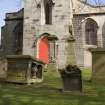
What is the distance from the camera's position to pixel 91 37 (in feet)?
104

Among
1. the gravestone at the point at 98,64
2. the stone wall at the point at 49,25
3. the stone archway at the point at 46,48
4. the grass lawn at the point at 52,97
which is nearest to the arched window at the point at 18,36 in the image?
the stone wall at the point at 49,25

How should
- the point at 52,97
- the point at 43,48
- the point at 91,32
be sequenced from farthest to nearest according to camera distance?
the point at 91,32 → the point at 43,48 → the point at 52,97

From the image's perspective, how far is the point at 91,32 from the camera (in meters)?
31.8

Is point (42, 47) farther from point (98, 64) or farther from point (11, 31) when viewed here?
point (98, 64)

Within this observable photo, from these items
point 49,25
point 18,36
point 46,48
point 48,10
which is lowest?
point 46,48

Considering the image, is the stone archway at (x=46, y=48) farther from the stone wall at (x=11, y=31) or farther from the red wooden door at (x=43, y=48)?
the stone wall at (x=11, y=31)

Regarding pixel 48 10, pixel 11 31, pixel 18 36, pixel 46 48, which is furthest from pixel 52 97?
pixel 11 31

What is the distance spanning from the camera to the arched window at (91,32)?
3158cm

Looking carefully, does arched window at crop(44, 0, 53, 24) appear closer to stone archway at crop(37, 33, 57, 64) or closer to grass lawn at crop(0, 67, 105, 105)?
stone archway at crop(37, 33, 57, 64)

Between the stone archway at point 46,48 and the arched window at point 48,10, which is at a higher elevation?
the arched window at point 48,10

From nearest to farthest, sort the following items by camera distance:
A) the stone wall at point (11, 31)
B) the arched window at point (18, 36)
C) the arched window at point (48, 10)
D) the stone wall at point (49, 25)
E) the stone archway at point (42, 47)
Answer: the stone wall at point (49, 25), the stone archway at point (42, 47), the arched window at point (48, 10), the arched window at point (18, 36), the stone wall at point (11, 31)

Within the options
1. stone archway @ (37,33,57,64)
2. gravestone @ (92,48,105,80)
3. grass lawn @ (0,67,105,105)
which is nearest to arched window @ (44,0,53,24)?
stone archway @ (37,33,57,64)

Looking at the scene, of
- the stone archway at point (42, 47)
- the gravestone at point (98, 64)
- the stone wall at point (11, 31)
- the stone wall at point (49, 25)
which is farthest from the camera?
the stone wall at point (11, 31)

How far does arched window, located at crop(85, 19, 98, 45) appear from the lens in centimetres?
3158
